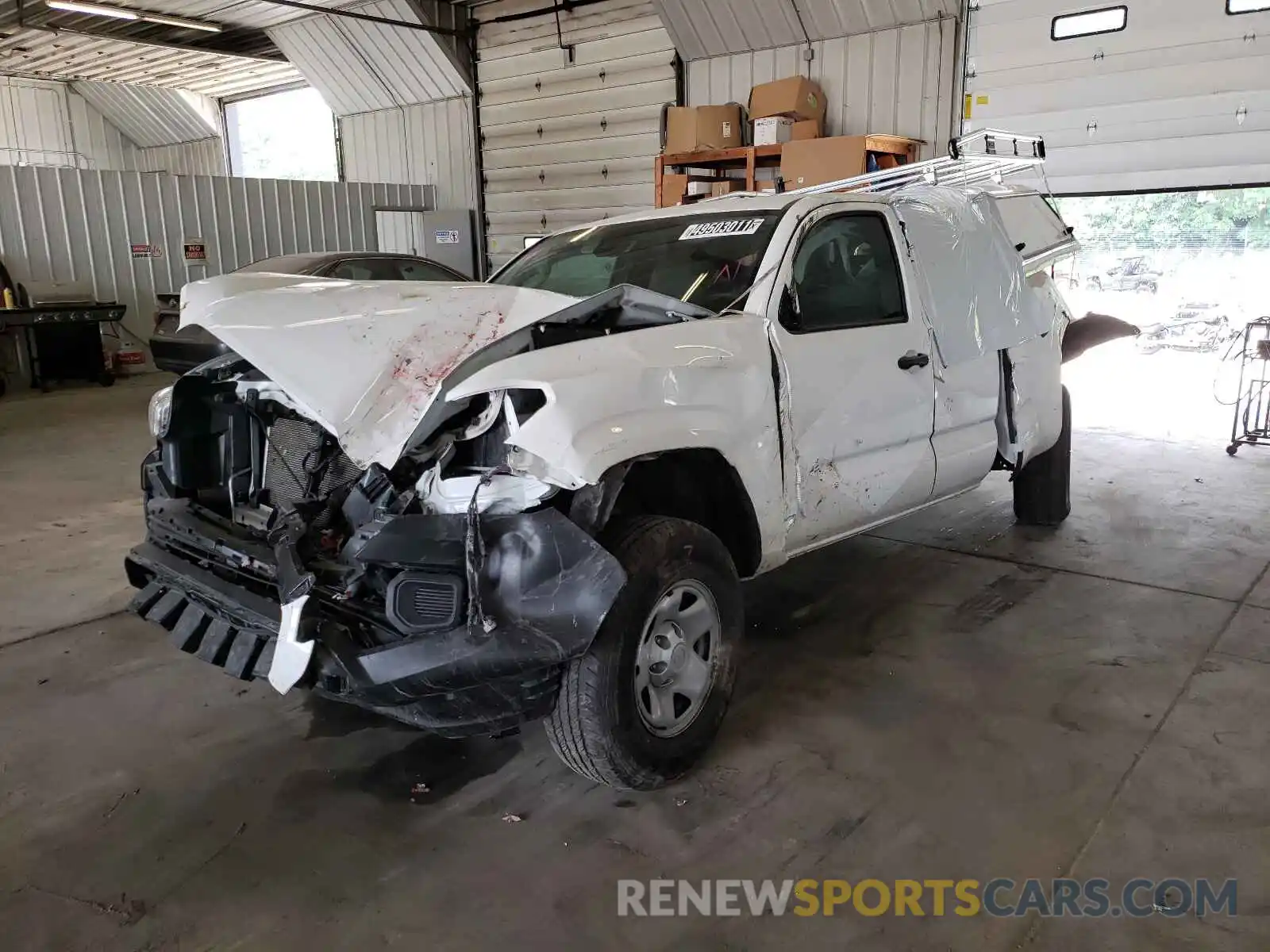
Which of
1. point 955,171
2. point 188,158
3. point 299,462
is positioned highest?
point 188,158

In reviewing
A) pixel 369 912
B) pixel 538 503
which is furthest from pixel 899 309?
pixel 369 912

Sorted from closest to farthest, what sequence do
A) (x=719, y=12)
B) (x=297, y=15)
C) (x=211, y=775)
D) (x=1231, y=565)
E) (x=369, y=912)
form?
(x=369, y=912) < (x=211, y=775) < (x=1231, y=565) < (x=719, y=12) < (x=297, y=15)

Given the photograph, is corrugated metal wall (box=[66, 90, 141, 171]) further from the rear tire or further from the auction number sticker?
the rear tire

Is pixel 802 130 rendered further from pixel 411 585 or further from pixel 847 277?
pixel 411 585

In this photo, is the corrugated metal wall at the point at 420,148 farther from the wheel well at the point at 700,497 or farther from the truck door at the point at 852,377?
the wheel well at the point at 700,497

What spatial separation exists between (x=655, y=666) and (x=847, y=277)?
5.82 ft

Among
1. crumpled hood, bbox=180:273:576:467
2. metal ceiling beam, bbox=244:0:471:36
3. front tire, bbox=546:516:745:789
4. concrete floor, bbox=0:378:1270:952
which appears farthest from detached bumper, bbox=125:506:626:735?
metal ceiling beam, bbox=244:0:471:36

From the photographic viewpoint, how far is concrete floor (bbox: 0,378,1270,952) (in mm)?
2168

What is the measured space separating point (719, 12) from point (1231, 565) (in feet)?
27.2

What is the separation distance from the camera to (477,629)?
2285 millimetres

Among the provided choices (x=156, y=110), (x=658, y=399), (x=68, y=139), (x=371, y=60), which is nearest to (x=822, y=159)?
(x=658, y=399)

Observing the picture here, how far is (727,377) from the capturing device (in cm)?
282

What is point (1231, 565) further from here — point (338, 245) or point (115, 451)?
point (338, 245)

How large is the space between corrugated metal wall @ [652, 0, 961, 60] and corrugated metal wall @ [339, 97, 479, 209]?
419 centimetres
